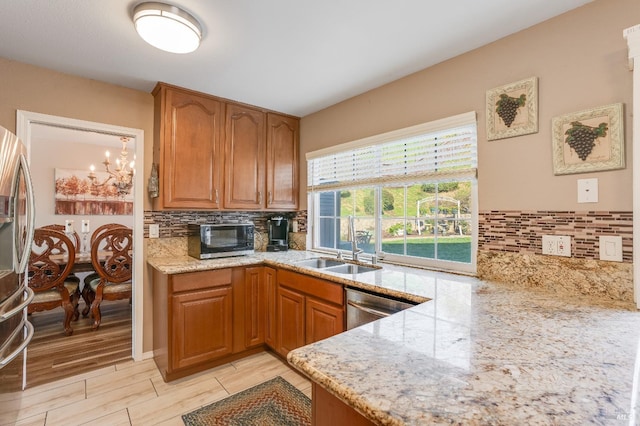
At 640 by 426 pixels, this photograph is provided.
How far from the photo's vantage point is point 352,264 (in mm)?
2523

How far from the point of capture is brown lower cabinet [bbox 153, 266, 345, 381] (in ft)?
7.19

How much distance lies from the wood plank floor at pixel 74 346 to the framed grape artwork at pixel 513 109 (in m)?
3.34

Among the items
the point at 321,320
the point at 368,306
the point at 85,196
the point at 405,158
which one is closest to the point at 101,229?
the point at 85,196

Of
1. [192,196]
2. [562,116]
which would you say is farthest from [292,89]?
[562,116]

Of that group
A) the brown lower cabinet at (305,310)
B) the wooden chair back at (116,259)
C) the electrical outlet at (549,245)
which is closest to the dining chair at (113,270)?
the wooden chair back at (116,259)

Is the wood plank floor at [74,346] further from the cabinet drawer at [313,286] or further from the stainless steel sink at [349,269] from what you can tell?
the stainless steel sink at [349,269]

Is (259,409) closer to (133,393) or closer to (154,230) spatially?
(133,393)

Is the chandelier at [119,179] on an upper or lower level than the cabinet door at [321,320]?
upper

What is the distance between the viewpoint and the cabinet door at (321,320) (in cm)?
200

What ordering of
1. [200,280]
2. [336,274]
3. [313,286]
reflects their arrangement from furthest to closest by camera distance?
[200,280] → [313,286] → [336,274]

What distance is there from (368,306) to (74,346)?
2.84 m

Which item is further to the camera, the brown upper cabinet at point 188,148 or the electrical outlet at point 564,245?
the brown upper cabinet at point 188,148

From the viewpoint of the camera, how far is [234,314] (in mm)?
2484

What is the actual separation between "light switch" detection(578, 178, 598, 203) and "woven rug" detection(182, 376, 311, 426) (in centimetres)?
194
